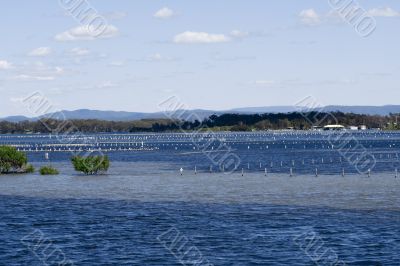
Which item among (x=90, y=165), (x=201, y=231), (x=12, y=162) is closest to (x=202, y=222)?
(x=201, y=231)

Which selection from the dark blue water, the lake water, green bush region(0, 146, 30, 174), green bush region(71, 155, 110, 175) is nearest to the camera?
the dark blue water

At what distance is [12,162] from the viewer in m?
157

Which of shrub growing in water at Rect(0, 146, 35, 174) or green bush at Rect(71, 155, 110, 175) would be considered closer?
green bush at Rect(71, 155, 110, 175)

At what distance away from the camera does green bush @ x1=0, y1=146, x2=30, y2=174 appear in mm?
154000

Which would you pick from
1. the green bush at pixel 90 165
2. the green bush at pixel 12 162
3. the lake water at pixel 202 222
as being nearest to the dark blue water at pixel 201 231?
the lake water at pixel 202 222

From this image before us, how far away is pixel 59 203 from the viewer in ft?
328

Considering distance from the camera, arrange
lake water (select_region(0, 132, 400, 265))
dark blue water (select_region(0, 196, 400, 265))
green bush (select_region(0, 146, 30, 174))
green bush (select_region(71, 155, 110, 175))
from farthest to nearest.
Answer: green bush (select_region(0, 146, 30, 174)), green bush (select_region(71, 155, 110, 175)), lake water (select_region(0, 132, 400, 265)), dark blue water (select_region(0, 196, 400, 265))

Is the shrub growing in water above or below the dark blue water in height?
above

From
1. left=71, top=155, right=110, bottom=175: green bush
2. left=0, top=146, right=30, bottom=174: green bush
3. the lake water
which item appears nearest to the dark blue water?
the lake water

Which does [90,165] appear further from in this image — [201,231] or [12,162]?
[201,231]

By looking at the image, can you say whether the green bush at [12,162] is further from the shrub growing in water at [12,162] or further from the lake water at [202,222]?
the lake water at [202,222]

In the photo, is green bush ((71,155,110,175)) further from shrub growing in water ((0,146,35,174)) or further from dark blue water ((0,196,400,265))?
dark blue water ((0,196,400,265))

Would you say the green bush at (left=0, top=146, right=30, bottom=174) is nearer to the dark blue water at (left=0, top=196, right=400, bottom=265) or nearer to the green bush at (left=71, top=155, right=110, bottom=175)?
the green bush at (left=71, top=155, right=110, bottom=175)

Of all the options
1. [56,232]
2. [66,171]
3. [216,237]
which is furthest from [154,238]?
[66,171]
